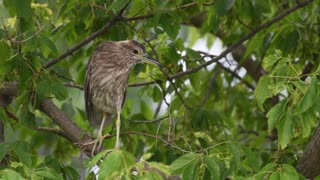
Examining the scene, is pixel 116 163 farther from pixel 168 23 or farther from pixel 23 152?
pixel 168 23

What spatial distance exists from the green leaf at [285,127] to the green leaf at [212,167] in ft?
1.20

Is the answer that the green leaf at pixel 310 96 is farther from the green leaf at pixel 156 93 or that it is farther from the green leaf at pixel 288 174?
the green leaf at pixel 156 93

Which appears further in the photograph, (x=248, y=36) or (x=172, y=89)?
(x=172, y=89)

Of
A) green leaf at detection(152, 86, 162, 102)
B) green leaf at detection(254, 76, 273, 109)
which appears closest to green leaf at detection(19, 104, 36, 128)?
green leaf at detection(152, 86, 162, 102)

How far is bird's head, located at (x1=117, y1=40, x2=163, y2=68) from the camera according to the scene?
584 cm

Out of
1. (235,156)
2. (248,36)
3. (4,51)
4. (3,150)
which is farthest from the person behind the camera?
(248,36)

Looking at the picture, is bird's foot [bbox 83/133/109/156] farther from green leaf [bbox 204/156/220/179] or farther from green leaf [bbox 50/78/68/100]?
green leaf [bbox 204/156/220/179]

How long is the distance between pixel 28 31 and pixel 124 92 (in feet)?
4.68

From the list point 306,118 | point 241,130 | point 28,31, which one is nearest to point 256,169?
point 306,118

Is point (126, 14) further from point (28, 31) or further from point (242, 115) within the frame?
point (242, 115)

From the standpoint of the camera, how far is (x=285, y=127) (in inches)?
157

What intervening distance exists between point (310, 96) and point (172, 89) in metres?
2.34

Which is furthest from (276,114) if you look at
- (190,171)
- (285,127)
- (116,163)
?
(116,163)

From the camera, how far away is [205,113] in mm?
6070
